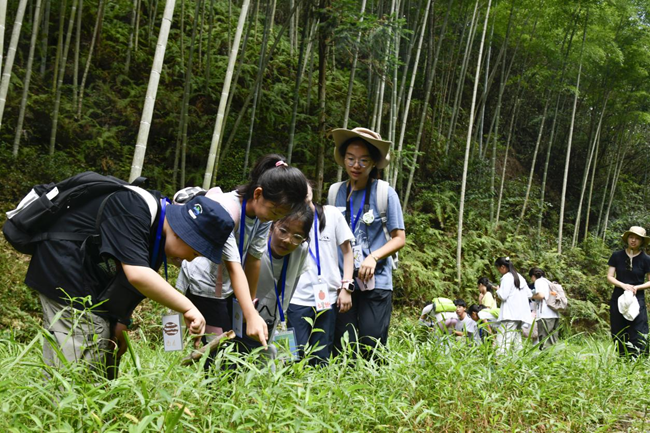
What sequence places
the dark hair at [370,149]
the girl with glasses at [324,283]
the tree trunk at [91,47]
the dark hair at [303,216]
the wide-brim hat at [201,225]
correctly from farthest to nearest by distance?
1. the tree trunk at [91,47]
2. the dark hair at [370,149]
3. the girl with glasses at [324,283]
4. the dark hair at [303,216]
5. the wide-brim hat at [201,225]

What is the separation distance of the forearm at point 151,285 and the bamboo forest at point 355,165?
205mm

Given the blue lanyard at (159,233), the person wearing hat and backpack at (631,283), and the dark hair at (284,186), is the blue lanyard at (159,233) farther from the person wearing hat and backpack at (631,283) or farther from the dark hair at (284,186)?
the person wearing hat and backpack at (631,283)

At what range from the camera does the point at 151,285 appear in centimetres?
175

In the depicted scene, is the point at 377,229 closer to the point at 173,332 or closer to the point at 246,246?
the point at 246,246

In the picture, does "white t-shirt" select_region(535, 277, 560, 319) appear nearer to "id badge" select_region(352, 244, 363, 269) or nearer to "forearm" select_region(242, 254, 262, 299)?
"id badge" select_region(352, 244, 363, 269)

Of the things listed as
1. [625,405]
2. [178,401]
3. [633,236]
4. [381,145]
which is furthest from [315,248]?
[633,236]

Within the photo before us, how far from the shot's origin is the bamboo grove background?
8109 mm

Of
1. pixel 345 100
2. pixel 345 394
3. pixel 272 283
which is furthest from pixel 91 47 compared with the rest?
pixel 345 394

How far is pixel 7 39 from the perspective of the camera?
881 cm

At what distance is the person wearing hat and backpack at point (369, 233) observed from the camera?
3160 millimetres

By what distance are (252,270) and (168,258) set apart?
1.76 ft

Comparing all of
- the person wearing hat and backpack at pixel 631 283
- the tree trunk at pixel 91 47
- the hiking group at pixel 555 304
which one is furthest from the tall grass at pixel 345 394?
the tree trunk at pixel 91 47

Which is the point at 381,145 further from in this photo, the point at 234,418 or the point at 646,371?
the point at 646,371

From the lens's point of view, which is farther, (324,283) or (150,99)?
(150,99)
